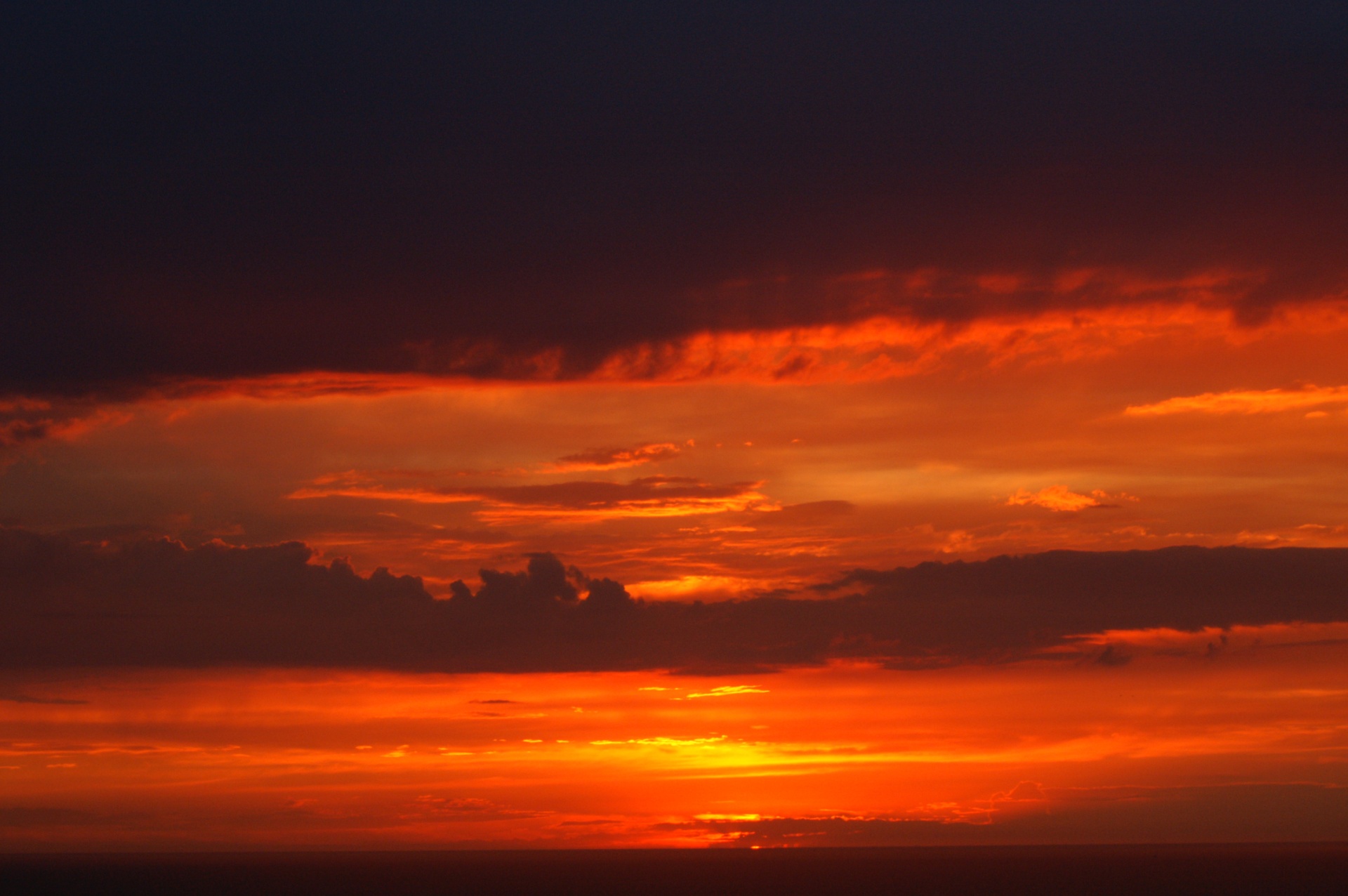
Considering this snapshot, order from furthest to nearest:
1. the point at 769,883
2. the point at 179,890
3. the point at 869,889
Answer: the point at 769,883 < the point at 179,890 < the point at 869,889

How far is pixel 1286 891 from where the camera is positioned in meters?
146

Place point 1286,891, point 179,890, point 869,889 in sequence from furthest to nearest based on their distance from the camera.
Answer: point 179,890
point 869,889
point 1286,891

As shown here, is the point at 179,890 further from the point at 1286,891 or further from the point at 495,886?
the point at 1286,891

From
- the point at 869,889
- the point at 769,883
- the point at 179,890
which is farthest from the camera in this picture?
the point at 769,883

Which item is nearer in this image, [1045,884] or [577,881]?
[1045,884]

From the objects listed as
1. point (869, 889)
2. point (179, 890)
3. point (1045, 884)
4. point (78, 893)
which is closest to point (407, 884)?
point (179, 890)

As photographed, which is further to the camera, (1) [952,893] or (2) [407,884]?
(2) [407,884]

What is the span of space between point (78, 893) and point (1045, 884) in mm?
112950

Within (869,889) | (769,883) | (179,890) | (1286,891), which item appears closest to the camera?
(1286,891)

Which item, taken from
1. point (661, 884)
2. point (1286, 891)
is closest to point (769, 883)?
point (661, 884)

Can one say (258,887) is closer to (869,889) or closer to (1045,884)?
(869,889)

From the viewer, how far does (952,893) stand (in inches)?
5837

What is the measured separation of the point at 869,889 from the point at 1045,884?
26.0 m

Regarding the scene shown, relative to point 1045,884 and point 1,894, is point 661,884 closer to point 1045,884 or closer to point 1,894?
point 1045,884
